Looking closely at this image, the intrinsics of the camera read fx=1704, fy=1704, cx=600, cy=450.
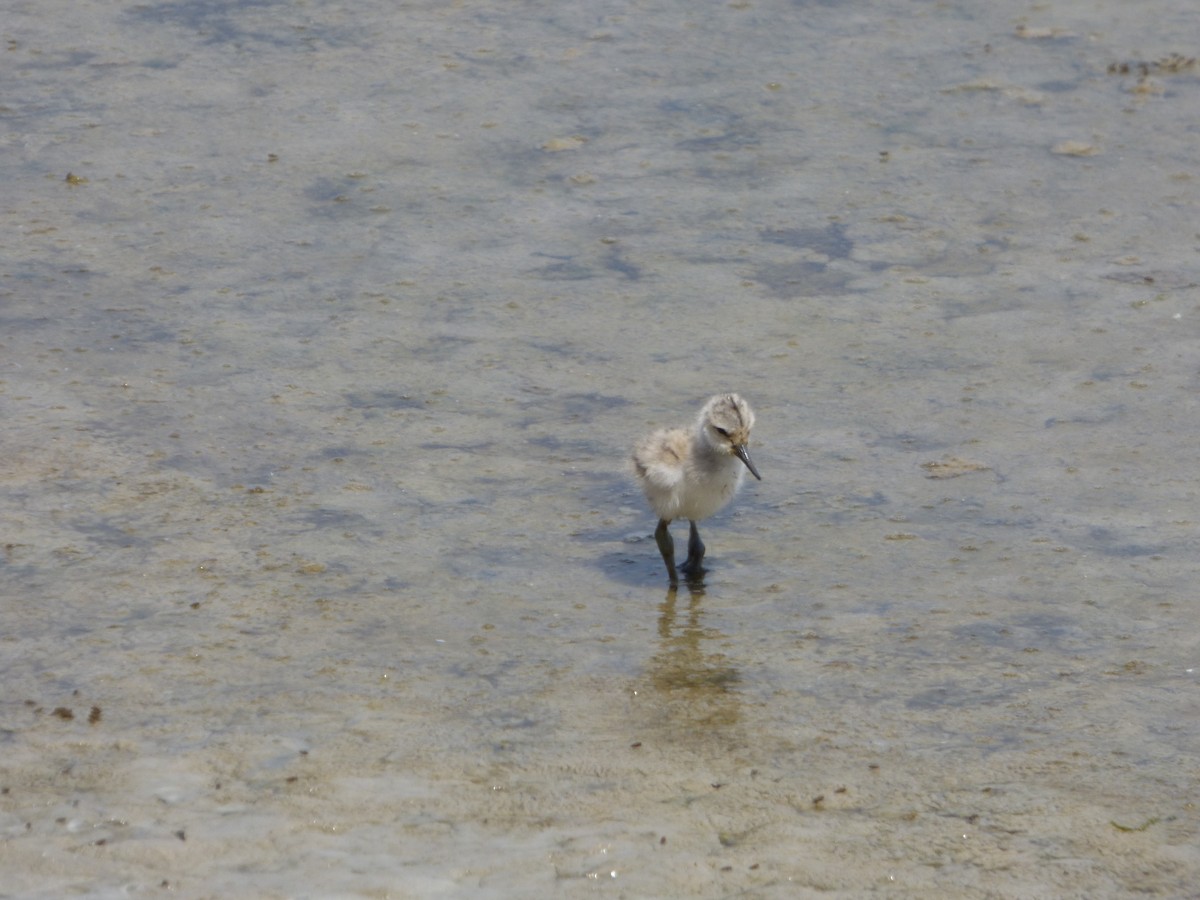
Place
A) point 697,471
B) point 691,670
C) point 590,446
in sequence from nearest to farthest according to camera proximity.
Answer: point 691,670, point 697,471, point 590,446

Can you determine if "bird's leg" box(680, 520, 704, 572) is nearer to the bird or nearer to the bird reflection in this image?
the bird

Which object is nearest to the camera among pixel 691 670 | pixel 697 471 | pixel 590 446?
pixel 691 670

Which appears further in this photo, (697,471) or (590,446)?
(590,446)

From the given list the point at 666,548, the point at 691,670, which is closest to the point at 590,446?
the point at 666,548

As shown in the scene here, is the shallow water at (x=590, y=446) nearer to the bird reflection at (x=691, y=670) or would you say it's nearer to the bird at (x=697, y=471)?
the bird reflection at (x=691, y=670)

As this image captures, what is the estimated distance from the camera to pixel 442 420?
7.75 metres

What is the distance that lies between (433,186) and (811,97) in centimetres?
268

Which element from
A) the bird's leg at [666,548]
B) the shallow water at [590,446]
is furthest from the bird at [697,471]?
the shallow water at [590,446]

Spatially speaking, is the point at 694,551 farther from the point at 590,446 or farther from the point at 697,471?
the point at 590,446

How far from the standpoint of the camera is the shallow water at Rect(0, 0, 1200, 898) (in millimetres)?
5094

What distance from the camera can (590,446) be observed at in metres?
7.58

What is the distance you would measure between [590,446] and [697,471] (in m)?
1.02

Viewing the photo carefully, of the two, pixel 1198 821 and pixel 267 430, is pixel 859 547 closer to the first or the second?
pixel 1198 821

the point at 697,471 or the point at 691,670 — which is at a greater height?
the point at 697,471
